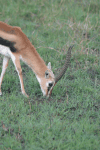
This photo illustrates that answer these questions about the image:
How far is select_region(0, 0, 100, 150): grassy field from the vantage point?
323cm

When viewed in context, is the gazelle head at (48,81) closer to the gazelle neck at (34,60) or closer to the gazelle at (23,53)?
the gazelle at (23,53)

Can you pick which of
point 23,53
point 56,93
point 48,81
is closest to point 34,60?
point 23,53

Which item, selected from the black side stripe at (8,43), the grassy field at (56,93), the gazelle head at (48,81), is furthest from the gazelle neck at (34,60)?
the grassy field at (56,93)

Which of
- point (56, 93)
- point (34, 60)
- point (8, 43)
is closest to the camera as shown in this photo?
point (8, 43)

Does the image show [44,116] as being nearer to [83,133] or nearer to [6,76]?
[83,133]

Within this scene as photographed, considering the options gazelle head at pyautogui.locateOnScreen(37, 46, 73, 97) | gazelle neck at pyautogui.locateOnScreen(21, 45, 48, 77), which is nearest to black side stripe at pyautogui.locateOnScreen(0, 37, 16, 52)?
gazelle neck at pyautogui.locateOnScreen(21, 45, 48, 77)

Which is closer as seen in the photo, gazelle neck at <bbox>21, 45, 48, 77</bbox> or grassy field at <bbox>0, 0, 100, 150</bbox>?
grassy field at <bbox>0, 0, 100, 150</bbox>

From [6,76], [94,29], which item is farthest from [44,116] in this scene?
[94,29]

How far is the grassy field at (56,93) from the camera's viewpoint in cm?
323

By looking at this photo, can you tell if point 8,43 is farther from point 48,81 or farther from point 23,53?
point 48,81

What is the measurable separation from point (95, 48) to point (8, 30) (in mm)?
2950

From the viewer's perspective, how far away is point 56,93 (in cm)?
450

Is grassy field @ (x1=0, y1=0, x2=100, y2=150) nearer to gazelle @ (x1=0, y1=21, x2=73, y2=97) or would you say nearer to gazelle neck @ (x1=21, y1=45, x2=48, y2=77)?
gazelle @ (x1=0, y1=21, x2=73, y2=97)

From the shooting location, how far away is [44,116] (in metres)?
3.72
